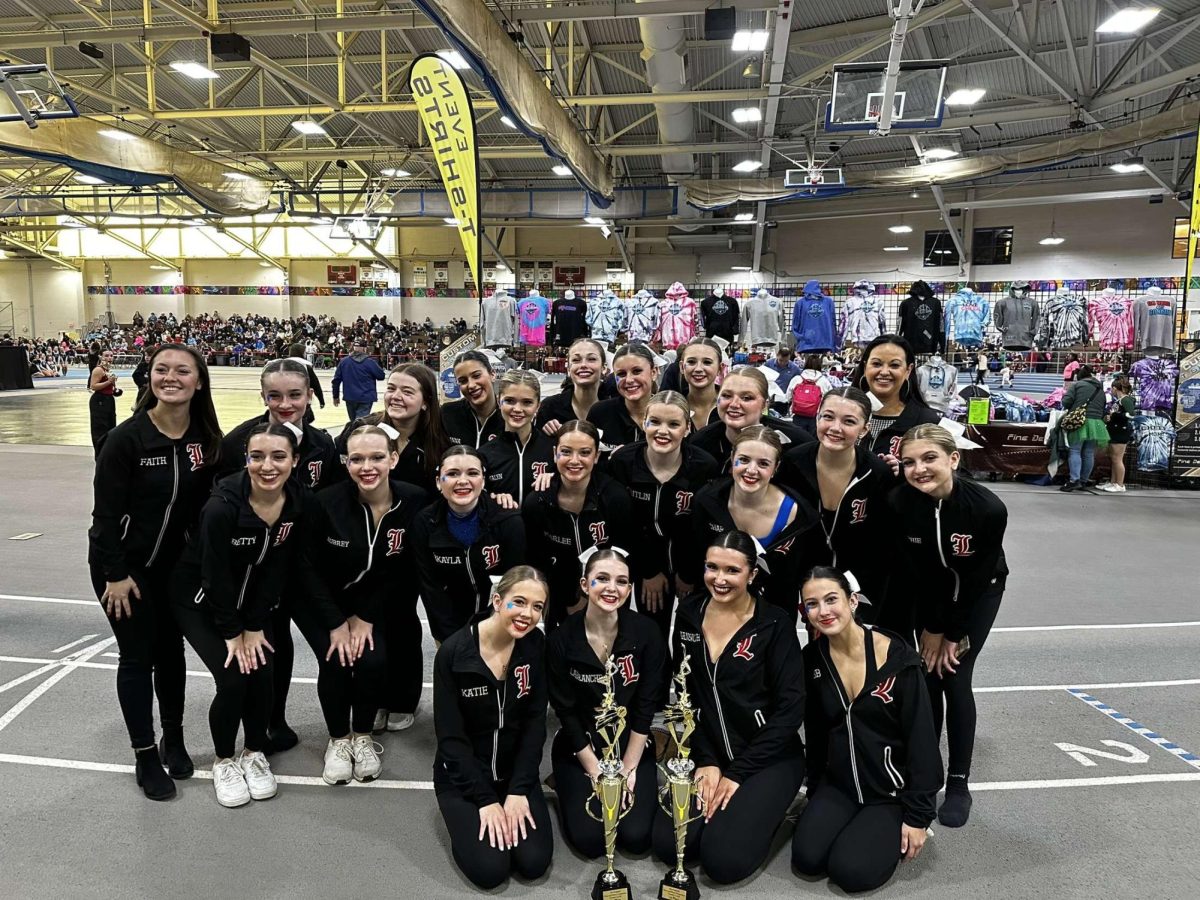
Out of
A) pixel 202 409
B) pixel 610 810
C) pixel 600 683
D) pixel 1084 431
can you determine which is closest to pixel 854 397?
pixel 600 683

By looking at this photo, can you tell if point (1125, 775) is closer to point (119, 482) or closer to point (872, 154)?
point (119, 482)

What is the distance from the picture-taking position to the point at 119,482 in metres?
3.11

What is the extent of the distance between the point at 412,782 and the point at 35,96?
11186mm

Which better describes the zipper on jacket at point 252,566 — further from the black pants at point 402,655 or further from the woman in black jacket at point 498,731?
the woman in black jacket at point 498,731

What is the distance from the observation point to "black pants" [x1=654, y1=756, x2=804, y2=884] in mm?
2740

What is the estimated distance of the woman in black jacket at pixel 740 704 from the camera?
2863 mm

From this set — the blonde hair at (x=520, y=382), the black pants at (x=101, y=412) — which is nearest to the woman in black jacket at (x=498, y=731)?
the blonde hair at (x=520, y=382)

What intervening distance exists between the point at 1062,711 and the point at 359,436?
12.7ft

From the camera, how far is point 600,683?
2973 mm

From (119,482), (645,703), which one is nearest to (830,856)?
(645,703)

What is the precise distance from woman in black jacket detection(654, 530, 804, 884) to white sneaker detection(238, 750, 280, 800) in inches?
63.7

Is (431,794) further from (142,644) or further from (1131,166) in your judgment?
(1131,166)

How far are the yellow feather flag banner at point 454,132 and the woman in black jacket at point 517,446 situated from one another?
2957mm

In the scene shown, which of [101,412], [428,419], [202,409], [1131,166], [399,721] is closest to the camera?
[202,409]
